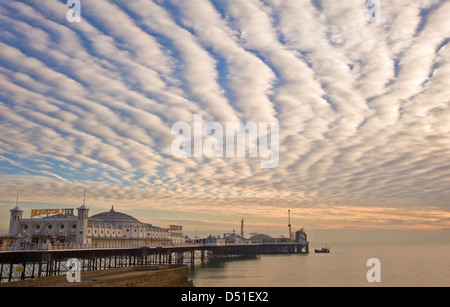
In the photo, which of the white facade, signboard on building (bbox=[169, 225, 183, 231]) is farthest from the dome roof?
signboard on building (bbox=[169, 225, 183, 231])

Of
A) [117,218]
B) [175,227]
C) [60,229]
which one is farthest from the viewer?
[175,227]

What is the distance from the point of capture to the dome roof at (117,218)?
4539 inches

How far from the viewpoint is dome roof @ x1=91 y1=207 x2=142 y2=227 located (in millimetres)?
115287

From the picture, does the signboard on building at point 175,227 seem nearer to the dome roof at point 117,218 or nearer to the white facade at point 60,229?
the dome roof at point 117,218

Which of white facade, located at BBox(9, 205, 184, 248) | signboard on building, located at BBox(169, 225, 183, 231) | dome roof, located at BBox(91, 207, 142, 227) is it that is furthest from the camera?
signboard on building, located at BBox(169, 225, 183, 231)

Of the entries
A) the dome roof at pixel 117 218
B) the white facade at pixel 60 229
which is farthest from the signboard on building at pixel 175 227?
the white facade at pixel 60 229

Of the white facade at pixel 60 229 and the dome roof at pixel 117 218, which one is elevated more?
the dome roof at pixel 117 218

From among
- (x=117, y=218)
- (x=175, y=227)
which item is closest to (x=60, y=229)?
(x=117, y=218)

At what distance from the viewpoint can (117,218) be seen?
119 m

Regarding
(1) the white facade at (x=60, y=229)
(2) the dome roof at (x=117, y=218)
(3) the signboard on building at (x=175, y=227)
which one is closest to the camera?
(1) the white facade at (x=60, y=229)

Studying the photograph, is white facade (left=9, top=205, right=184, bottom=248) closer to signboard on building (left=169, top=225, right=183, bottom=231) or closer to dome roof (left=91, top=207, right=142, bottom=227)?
dome roof (left=91, top=207, right=142, bottom=227)

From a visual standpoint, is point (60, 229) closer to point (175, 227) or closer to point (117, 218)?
point (117, 218)
